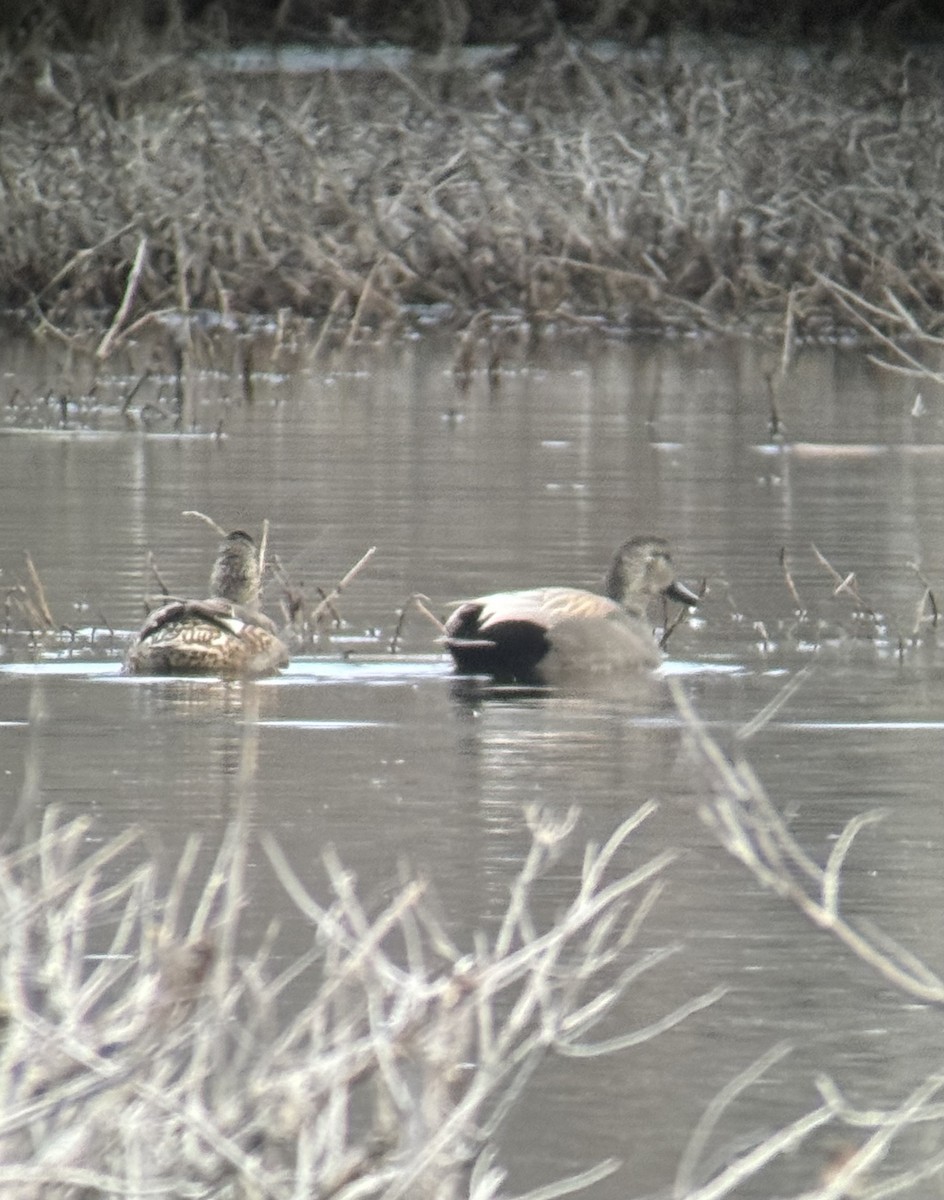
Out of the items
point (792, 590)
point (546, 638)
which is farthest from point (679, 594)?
point (546, 638)

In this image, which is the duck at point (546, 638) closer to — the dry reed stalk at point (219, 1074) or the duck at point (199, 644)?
the duck at point (199, 644)

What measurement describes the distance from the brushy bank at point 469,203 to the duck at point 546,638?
1843 cm

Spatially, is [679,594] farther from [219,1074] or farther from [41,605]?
[219,1074]

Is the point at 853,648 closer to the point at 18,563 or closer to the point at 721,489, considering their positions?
the point at 18,563

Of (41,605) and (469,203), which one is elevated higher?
(469,203)

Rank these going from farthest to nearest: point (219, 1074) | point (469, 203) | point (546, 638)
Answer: point (469, 203)
point (546, 638)
point (219, 1074)

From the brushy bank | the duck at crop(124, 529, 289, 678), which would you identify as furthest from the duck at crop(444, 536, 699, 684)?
the brushy bank

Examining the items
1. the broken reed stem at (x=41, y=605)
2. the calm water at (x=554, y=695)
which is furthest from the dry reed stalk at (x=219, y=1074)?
the broken reed stem at (x=41, y=605)

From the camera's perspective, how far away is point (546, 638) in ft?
40.4

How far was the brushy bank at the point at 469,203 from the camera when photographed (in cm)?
3241

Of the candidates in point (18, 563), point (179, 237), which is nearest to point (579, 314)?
point (179, 237)

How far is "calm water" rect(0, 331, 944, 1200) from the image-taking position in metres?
7.11

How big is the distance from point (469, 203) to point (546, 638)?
2172 cm

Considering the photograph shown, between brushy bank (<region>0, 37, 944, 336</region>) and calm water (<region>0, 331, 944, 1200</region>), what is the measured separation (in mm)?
7718
